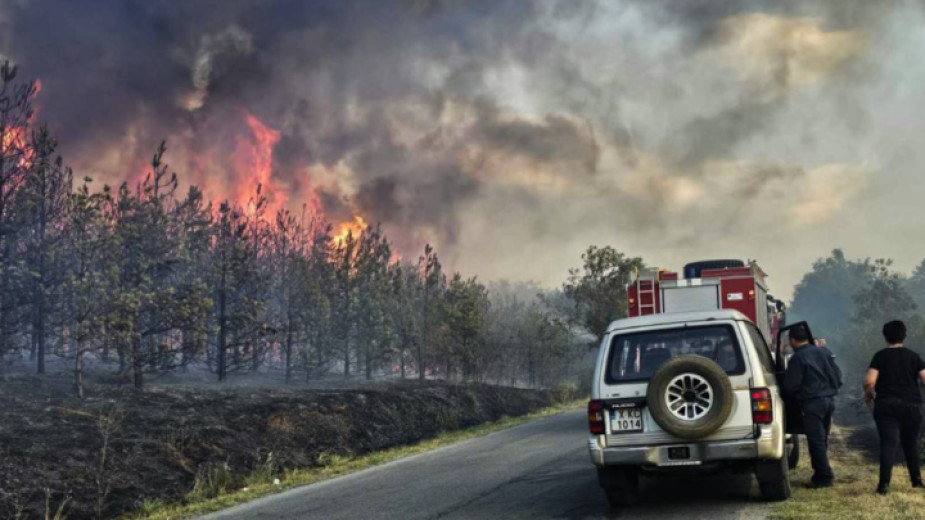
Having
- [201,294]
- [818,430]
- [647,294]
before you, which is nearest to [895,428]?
[818,430]

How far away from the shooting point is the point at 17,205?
23.6 m

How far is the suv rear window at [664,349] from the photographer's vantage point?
7.18m

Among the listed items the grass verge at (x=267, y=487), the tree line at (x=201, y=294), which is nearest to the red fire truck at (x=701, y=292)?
the grass verge at (x=267, y=487)

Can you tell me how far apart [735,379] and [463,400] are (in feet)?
70.8

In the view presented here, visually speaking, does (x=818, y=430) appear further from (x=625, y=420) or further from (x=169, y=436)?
(x=169, y=436)

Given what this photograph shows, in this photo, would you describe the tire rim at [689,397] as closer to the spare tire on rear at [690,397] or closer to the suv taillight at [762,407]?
the spare tire on rear at [690,397]

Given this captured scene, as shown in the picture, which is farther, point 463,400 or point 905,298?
point 905,298

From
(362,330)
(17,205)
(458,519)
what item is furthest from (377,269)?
(458,519)

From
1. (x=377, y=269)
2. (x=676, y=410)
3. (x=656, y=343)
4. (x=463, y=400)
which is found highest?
(x=377, y=269)

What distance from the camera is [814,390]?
26.5 ft

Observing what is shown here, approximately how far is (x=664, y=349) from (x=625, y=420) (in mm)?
953

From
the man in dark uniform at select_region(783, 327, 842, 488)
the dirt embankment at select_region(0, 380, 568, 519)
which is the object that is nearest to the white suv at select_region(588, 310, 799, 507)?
the man in dark uniform at select_region(783, 327, 842, 488)

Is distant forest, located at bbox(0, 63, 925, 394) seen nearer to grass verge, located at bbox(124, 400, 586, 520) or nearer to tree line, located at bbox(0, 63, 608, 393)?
tree line, located at bbox(0, 63, 608, 393)

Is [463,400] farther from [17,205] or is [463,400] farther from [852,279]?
[852,279]
